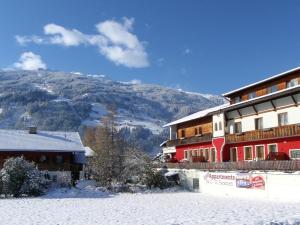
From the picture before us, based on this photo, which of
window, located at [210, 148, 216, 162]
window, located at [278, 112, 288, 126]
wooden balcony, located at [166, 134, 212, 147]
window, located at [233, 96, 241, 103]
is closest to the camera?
window, located at [278, 112, 288, 126]

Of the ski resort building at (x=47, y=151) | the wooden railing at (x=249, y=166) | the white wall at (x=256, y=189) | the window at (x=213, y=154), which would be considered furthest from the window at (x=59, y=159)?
the window at (x=213, y=154)

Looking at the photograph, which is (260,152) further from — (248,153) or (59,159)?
(59,159)

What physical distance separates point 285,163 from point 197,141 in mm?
24088

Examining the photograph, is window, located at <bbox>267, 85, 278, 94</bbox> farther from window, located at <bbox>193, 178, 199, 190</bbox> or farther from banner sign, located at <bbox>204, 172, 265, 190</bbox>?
window, located at <bbox>193, 178, 199, 190</bbox>

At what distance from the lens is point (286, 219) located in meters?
23.3

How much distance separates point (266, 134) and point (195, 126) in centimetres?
1945

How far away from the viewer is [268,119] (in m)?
Result: 45.9

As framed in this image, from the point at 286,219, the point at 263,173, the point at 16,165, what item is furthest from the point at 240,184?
the point at 16,165

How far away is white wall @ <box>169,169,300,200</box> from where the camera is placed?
115 ft

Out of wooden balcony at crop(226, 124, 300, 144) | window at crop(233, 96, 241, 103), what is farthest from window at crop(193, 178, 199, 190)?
window at crop(233, 96, 241, 103)

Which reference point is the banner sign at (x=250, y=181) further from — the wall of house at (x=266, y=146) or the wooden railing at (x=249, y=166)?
the wall of house at (x=266, y=146)

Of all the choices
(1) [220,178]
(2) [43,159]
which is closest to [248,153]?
(1) [220,178]

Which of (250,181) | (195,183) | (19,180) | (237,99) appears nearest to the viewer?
(250,181)

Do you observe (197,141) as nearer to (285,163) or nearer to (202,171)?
(202,171)
